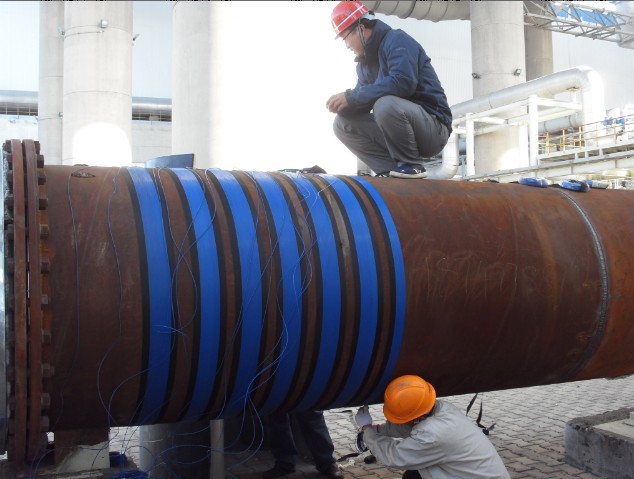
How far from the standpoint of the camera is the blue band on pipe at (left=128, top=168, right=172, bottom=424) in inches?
103

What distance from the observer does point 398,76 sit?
3.97 meters

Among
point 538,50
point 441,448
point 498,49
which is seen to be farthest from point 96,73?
point 538,50

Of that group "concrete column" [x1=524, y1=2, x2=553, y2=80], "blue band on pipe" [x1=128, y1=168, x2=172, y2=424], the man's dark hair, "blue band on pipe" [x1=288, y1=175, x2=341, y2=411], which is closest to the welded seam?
"blue band on pipe" [x1=288, y1=175, x2=341, y2=411]

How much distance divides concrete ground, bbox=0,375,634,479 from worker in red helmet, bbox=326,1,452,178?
77.9 inches

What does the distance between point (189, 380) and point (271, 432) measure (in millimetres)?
2398

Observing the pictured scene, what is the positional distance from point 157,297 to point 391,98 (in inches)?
77.9

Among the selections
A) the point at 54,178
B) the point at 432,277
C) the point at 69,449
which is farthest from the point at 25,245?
the point at 432,277

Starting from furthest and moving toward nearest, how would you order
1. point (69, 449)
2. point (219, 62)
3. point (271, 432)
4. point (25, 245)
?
point (219, 62) → point (271, 432) → point (69, 449) → point (25, 245)

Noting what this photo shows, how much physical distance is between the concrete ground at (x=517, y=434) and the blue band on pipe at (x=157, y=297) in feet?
2.01

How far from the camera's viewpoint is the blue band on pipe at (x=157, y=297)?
103 inches

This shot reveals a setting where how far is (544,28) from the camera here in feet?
99.1

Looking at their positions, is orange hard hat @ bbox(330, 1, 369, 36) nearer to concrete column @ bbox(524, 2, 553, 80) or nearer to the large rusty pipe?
the large rusty pipe

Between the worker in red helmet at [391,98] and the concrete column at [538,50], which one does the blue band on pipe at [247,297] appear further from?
the concrete column at [538,50]

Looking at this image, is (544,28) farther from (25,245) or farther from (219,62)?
(25,245)
